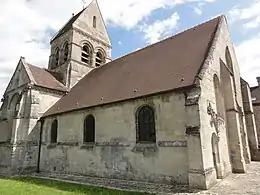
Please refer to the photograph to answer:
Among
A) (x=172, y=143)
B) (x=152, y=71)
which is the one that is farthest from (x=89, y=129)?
(x=172, y=143)

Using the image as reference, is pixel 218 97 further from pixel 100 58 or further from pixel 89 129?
pixel 100 58

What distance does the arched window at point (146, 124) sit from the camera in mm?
9945

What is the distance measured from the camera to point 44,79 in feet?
59.5

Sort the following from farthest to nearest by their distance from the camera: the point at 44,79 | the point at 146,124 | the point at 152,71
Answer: the point at 44,79 < the point at 152,71 < the point at 146,124

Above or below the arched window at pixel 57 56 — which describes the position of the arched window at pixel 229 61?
below

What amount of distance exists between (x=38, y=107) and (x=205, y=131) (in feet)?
43.3

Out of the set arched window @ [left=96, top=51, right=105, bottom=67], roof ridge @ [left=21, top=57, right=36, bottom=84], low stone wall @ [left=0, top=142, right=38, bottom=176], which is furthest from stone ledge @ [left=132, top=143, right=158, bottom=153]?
arched window @ [left=96, top=51, right=105, bottom=67]

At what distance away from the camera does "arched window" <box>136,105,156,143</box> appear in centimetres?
995

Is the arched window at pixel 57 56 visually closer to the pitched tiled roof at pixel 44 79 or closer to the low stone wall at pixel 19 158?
the pitched tiled roof at pixel 44 79

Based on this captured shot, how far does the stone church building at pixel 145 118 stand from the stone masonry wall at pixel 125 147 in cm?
5

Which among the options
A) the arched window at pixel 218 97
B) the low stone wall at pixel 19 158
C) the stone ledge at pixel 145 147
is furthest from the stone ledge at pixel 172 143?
the low stone wall at pixel 19 158

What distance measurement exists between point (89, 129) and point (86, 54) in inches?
461

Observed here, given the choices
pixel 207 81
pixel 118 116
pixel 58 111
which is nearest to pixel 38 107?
pixel 58 111

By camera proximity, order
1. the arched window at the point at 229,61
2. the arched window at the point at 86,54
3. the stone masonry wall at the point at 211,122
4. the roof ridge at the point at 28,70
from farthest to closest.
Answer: the arched window at the point at 86,54, the roof ridge at the point at 28,70, the arched window at the point at 229,61, the stone masonry wall at the point at 211,122
